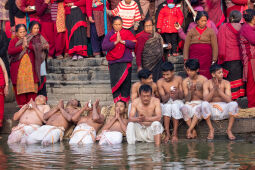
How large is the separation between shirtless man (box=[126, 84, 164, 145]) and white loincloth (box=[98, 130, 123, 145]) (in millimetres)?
180

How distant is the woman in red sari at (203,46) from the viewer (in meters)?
9.83

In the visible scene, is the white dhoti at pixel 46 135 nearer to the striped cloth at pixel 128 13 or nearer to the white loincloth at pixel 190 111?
the white loincloth at pixel 190 111

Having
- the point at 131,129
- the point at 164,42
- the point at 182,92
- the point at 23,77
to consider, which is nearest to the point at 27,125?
the point at 23,77

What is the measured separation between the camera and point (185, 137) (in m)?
8.79

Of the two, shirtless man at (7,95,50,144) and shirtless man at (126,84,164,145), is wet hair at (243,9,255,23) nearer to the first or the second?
shirtless man at (126,84,164,145)

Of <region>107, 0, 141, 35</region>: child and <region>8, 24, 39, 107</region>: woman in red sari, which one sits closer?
<region>8, 24, 39, 107</region>: woman in red sari

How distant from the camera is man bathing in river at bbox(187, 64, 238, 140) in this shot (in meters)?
8.53

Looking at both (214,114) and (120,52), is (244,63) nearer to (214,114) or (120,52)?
(214,114)

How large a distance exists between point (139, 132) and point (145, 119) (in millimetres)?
220

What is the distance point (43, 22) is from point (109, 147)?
14.9 feet

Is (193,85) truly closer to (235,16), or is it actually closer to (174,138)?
(174,138)

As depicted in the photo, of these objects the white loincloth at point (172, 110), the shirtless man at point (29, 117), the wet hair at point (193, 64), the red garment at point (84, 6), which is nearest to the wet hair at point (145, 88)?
the white loincloth at point (172, 110)

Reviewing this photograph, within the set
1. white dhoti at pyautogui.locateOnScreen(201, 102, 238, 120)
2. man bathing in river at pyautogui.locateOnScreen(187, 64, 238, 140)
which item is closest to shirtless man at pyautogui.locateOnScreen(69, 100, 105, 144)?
man bathing in river at pyautogui.locateOnScreen(187, 64, 238, 140)

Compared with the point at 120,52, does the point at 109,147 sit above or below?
below
